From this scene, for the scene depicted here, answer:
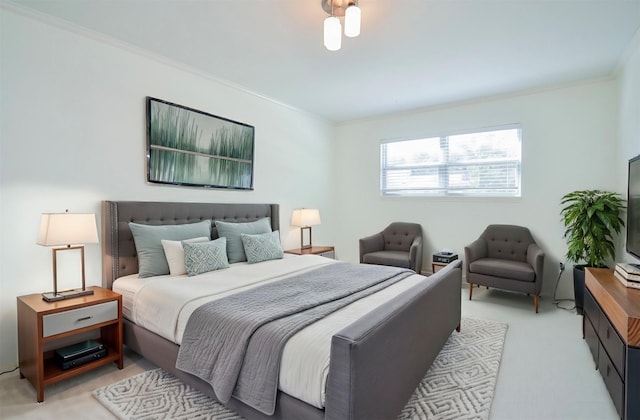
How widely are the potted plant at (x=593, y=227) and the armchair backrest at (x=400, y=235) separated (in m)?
1.88

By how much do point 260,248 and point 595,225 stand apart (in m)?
3.45

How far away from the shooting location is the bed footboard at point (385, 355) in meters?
1.29

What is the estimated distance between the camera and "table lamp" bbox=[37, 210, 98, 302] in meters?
2.17

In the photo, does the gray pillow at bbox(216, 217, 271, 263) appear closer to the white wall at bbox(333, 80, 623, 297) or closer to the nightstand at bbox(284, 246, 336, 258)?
the nightstand at bbox(284, 246, 336, 258)

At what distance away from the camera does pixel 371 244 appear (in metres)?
4.80

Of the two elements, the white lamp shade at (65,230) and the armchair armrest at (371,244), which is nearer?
the white lamp shade at (65,230)

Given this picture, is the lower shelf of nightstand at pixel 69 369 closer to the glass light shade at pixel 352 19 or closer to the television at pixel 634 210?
the glass light shade at pixel 352 19

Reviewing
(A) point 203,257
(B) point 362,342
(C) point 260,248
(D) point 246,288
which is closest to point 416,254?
(C) point 260,248

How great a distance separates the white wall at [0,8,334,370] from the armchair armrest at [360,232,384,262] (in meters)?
2.28

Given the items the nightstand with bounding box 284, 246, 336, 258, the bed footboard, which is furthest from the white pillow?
the bed footboard

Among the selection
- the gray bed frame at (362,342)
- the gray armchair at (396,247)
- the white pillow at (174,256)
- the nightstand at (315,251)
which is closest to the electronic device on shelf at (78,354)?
the gray bed frame at (362,342)

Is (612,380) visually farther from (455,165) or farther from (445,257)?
(455,165)

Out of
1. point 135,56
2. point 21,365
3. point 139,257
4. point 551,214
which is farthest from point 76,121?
point 551,214

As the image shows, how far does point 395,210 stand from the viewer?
17.1 feet
